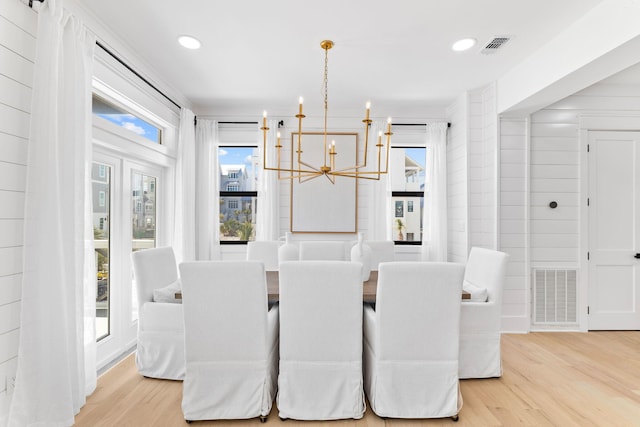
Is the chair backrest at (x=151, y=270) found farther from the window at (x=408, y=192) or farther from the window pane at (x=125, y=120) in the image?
the window at (x=408, y=192)

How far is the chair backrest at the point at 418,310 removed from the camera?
1.94 metres

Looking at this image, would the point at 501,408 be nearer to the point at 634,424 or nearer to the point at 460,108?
the point at 634,424

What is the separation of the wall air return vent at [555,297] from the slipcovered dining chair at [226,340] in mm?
3112

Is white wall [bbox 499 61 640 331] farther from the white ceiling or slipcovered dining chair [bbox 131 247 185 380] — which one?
slipcovered dining chair [bbox 131 247 185 380]

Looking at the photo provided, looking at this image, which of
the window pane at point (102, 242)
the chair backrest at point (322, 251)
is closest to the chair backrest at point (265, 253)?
A: the chair backrest at point (322, 251)

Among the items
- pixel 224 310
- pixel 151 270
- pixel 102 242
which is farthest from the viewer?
pixel 102 242

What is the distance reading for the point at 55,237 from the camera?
193 cm

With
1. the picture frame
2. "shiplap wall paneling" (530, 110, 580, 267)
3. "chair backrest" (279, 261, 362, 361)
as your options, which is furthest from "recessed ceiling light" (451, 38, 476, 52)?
"chair backrest" (279, 261, 362, 361)

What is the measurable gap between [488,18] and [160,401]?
3445mm

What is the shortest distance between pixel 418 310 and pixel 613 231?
10.2ft

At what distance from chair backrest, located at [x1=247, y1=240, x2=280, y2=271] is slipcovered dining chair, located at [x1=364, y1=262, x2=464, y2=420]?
181cm

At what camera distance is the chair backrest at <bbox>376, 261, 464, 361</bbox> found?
194 centimetres

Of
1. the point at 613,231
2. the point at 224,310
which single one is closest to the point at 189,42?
the point at 224,310

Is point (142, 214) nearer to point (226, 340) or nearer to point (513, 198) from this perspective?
point (226, 340)
